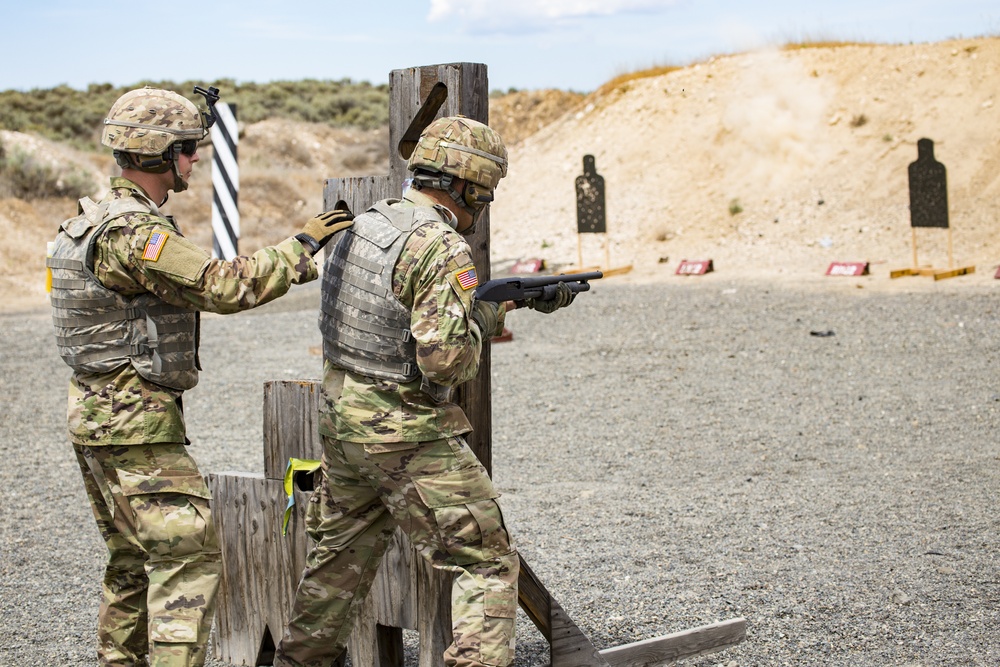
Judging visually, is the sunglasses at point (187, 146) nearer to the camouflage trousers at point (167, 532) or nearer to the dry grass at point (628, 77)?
the camouflage trousers at point (167, 532)

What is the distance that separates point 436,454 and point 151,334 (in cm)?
87

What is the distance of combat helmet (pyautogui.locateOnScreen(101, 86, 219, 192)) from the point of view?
3035 millimetres

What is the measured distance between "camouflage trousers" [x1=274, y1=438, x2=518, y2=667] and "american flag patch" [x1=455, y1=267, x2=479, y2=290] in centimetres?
43

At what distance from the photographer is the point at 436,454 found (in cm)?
288

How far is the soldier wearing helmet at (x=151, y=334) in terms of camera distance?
2904 mm

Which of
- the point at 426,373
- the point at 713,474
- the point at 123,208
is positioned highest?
the point at 123,208

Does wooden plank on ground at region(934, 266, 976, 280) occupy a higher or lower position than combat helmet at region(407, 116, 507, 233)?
higher

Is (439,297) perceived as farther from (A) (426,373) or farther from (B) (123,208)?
(B) (123,208)

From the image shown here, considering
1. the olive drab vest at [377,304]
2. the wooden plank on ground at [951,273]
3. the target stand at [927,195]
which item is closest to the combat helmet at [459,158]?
the olive drab vest at [377,304]

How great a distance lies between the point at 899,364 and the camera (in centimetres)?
868

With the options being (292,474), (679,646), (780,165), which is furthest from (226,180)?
(780,165)

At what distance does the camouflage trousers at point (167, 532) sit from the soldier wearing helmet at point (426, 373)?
Answer: 39 centimetres

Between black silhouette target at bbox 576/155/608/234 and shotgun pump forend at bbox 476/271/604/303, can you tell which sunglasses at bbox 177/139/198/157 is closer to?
shotgun pump forend at bbox 476/271/604/303

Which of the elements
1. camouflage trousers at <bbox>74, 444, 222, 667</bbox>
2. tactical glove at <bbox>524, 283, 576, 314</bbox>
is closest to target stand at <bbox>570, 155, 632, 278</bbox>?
tactical glove at <bbox>524, 283, 576, 314</bbox>
